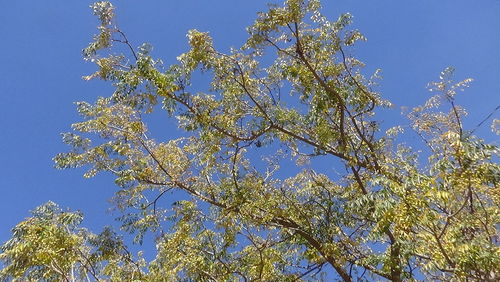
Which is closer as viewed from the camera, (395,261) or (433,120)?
(395,261)

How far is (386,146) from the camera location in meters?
8.47

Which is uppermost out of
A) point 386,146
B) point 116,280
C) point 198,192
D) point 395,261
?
point 386,146

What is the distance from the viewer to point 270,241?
8.32 metres

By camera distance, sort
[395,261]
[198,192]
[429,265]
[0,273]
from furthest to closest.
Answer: [0,273]
[198,192]
[395,261]
[429,265]

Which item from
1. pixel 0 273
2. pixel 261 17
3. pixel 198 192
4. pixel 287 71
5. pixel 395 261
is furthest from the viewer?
pixel 0 273

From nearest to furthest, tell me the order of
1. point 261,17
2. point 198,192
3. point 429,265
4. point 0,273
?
point 429,265 < point 261,17 < point 198,192 < point 0,273

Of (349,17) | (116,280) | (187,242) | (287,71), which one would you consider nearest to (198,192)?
(187,242)

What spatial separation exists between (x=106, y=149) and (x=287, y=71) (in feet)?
11.4

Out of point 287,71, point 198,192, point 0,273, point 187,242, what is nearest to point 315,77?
point 287,71

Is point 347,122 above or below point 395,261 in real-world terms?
above

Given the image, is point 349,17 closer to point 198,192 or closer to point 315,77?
point 315,77

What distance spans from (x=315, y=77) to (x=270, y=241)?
305 centimetres

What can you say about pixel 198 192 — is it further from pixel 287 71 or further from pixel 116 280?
pixel 287 71

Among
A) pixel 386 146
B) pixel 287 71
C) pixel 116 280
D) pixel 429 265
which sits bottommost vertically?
pixel 429 265
